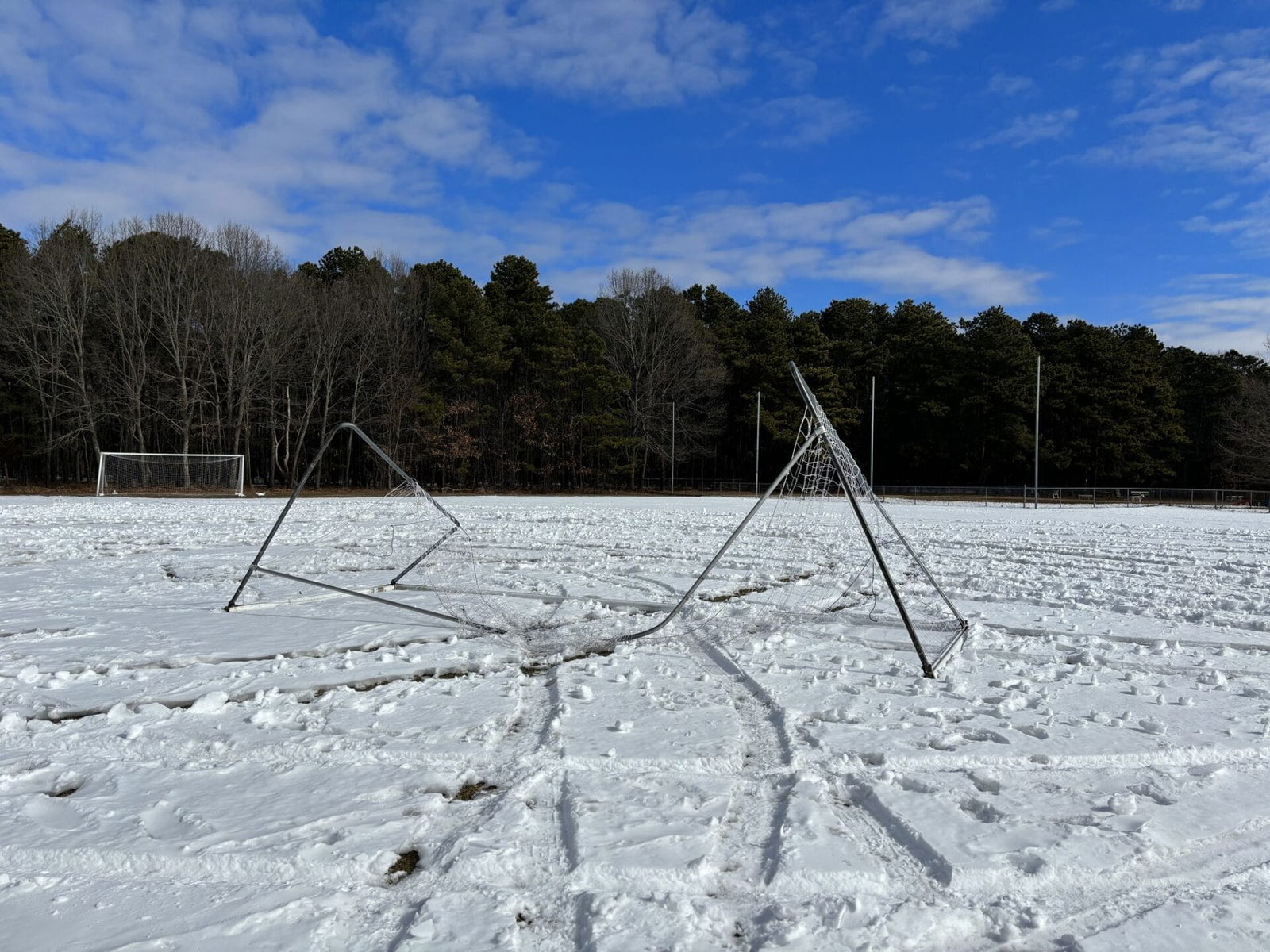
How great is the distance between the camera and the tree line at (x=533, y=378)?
39656 millimetres

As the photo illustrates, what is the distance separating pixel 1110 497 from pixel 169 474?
48.5 metres

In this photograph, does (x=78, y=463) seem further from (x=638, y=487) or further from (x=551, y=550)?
(x=551, y=550)

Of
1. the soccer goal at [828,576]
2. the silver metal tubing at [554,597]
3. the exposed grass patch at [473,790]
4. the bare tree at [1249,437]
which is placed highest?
the bare tree at [1249,437]

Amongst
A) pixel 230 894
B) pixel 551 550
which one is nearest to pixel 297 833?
pixel 230 894

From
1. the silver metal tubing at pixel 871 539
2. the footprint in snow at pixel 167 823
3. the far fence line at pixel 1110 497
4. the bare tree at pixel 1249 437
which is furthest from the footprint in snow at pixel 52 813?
the bare tree at pixel 1249 437

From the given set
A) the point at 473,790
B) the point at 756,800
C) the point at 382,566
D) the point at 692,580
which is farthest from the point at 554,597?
the point at 756,800

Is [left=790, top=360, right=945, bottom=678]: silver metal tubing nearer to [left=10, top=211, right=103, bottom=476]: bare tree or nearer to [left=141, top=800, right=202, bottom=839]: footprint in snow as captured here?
[left=141, top=800, right=202, bottom=839]: footprint in snow

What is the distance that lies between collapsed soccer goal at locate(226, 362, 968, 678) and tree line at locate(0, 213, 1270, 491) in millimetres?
31613

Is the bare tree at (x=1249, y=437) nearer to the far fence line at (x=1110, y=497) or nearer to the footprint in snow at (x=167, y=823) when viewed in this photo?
the far fence line at (x=1110, y=497)

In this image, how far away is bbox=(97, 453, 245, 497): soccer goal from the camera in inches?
1318

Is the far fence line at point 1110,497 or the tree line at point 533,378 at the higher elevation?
the tree line at point 533,378

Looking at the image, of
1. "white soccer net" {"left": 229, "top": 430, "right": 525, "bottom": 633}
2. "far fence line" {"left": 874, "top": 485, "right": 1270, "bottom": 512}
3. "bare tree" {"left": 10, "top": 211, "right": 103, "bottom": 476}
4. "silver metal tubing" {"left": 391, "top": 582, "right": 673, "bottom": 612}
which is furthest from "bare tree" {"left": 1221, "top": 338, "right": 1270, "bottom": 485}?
"bare tree" {"left": 10, "top": 211, "right": 103, "bottom": 476}

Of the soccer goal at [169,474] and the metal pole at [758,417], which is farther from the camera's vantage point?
the metal pole at [758,417]

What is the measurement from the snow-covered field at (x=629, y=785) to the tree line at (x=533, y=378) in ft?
127
